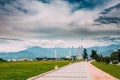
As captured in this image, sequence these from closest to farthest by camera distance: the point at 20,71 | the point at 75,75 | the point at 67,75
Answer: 1. the point at 75,75
2. the point at 67,75
3. the point at 20,71

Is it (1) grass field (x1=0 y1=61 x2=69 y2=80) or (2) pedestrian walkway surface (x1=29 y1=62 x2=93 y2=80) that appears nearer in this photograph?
(2) pedestrian walkway surface (x1=29 y1=62 x2=93 y2=80)

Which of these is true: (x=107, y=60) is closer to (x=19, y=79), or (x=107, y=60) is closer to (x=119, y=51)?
(x=119, y=51)

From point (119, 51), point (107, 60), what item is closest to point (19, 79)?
point (119, 51)

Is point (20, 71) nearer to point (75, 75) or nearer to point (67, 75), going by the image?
point (67, 75)

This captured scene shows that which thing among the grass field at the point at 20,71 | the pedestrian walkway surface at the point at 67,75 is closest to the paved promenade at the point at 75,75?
the pedestrian walkway surface at the point at 67,75

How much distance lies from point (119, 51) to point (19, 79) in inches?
2378

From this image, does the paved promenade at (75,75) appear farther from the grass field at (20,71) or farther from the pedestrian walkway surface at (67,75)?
the grass field at (20,71)

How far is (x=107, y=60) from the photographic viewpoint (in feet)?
329

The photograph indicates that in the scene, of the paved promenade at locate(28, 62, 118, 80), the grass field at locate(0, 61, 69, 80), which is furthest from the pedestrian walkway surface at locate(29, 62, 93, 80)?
the grass field at locate(0, 61, 69, 80)

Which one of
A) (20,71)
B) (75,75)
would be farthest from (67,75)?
(20,71)

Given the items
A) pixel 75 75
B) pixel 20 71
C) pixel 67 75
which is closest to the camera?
pixel 75 75

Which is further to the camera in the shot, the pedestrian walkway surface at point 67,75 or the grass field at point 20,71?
the grass field at point 20,71

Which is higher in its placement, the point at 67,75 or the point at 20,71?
the point at 20,71

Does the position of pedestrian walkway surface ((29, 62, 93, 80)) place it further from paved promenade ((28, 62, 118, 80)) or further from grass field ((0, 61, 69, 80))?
grass field ((0, 61, 69, 80))
